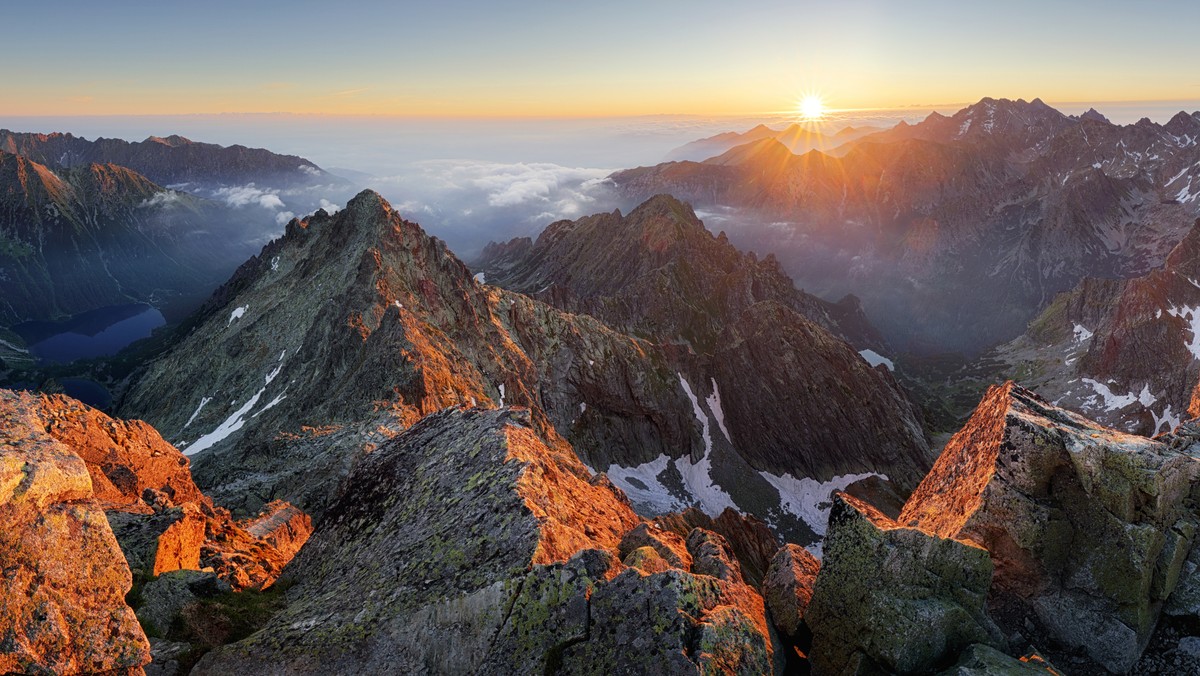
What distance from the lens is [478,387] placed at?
7812cm

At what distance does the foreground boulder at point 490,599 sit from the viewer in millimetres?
13695

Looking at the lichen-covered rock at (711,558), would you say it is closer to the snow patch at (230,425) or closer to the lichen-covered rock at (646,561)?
the lichen-covered rock at (646,561)

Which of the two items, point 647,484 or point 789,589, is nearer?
point 789,589

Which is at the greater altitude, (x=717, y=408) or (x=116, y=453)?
(x=116, y=453)

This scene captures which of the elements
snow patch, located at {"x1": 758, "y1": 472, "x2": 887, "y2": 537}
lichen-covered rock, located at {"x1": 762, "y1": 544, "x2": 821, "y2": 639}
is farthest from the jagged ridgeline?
lichen-covered rock, located at {"x1": 762, "y1": 544, "x2": 821, "y2": 639}

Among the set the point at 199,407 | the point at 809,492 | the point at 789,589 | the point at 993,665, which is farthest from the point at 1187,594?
the point at 809,492

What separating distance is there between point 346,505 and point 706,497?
131 m

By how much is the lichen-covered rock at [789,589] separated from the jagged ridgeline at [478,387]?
82.1 feet

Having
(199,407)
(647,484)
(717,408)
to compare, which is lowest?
(647,484)

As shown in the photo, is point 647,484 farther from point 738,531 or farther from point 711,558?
point 711,558

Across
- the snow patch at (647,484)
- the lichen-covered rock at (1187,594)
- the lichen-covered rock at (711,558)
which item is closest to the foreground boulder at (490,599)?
the lichen-covered rock at (711,558)

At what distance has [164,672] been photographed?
14.1 meters

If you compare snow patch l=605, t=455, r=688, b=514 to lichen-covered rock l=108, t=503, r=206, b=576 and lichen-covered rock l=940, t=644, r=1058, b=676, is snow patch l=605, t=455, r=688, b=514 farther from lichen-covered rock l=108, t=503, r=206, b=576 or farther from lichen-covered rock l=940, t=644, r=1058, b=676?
lichen-covered rock l=940, t=644, r=1058, b=676

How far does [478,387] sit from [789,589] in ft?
205
